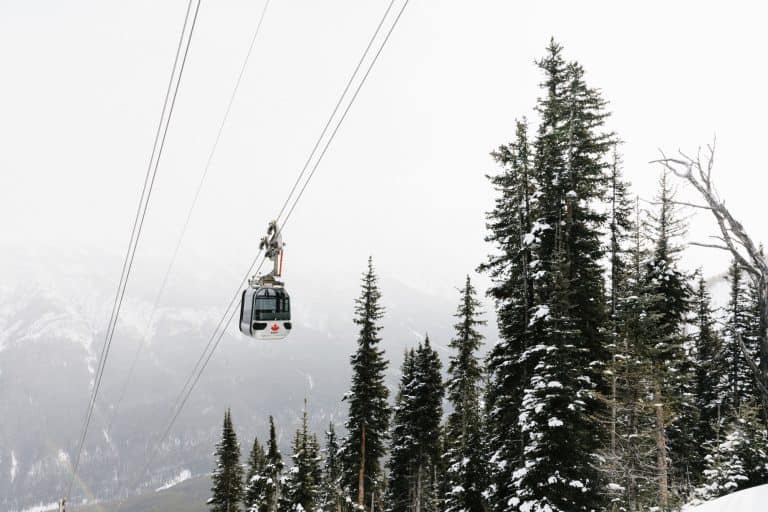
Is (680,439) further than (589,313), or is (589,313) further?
(680,439)

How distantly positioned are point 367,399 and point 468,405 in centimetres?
704

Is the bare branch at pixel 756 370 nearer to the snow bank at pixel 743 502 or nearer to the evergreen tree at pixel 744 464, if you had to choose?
the snow bank at pixel 743 502

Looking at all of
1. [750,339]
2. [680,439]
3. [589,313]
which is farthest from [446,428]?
[750,339]

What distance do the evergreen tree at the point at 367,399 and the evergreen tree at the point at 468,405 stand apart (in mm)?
5012

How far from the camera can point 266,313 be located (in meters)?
15.4

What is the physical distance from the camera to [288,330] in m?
15.8

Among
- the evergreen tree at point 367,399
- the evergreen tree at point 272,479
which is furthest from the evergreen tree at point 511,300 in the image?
the evergreen tree at point 272,479

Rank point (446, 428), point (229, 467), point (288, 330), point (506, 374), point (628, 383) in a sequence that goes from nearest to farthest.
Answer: point (288, 330), point (628, 383), point (506, 374), point (446, 428), point (229, 467)

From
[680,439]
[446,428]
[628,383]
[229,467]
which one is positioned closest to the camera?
[628,383]

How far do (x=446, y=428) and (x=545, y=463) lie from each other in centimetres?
2246

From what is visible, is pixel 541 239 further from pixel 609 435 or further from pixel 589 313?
pixel 609 435

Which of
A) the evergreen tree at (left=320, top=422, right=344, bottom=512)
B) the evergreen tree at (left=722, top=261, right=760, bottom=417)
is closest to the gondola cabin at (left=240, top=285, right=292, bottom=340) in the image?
the evergreen tree at (left=722, top=261, right=760, bottom=417)

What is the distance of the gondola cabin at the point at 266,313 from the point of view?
15.2 metres

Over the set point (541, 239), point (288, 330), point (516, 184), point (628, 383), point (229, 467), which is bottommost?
point (229, 467)
